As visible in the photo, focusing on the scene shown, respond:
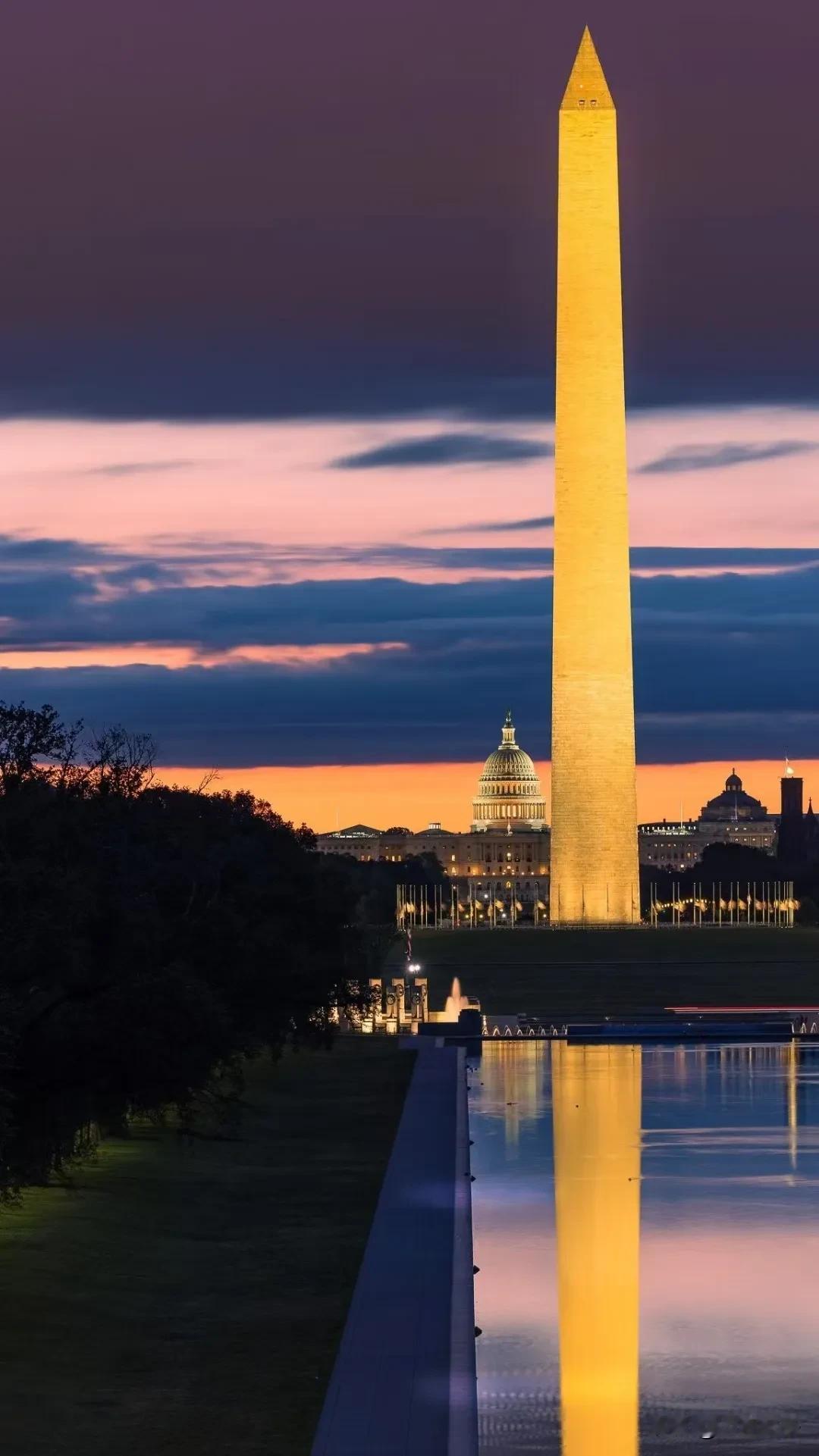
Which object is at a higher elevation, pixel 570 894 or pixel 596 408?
pixel 596 408

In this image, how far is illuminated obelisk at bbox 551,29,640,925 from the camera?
3258 inches

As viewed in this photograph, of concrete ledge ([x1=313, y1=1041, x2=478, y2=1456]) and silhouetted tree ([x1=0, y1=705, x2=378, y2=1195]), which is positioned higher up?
silhouetted tree ([x1=0, y1=705, x2=378, y2=1195])

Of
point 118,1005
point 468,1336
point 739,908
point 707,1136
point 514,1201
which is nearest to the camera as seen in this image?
point 468,1336

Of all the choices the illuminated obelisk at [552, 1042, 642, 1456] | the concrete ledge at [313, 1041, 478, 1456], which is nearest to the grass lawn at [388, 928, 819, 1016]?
the illuminated obelisk at [552, 1042, 642, 1456]

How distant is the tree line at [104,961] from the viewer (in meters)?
22.1

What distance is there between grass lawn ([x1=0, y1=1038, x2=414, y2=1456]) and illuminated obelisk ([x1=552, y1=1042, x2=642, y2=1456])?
164 centimetres

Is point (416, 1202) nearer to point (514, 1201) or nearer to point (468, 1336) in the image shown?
point (514, 1201)

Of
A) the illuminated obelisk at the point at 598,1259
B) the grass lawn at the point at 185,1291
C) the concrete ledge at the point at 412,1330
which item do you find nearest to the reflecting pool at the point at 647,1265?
the illuminated obelisk at the point at 598,1259

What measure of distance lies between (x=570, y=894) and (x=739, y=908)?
128 feet

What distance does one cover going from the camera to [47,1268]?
21734 millimetres

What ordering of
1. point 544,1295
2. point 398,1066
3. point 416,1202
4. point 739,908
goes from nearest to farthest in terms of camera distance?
1. point 544,1295
2. point 416,1202
3. point 398,1066
4. point 739,908

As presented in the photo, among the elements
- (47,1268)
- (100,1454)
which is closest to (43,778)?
(47,1268)

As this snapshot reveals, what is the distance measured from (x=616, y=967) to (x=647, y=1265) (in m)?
48.4

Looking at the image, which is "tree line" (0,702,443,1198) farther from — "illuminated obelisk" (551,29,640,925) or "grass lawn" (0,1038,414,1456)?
"illuminated obelisk" (551,29,640,925)
